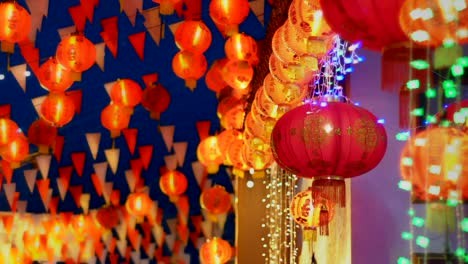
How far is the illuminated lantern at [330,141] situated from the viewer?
381 cm

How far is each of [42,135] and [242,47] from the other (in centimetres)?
316

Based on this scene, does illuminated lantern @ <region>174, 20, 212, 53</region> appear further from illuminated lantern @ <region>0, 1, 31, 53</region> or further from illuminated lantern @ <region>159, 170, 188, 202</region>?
illuminated lantern @ <region>159, 170, 188, 202</region>

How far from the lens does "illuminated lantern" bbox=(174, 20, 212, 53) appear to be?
251 inches

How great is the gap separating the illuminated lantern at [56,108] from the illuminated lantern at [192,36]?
5.10 feet

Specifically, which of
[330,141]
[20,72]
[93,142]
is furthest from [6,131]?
[330,141]

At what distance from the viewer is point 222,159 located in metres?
8.29

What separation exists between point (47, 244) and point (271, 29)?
930 cm

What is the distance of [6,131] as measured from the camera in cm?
829

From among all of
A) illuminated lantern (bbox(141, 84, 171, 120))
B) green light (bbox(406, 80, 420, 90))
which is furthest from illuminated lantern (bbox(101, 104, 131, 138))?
green light (bbox(406, 80, 420, 90))

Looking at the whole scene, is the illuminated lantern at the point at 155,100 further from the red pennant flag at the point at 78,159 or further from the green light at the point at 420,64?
the green light at the point at 420,64

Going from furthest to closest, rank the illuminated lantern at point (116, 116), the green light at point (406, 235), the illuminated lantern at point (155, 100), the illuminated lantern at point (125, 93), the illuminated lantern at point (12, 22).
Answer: the illuminated lantern at point (155, 100)
the illuminated lantern at point (116, 116)
the illuminated lantern at point (125, 93)
the illuminated lantern at point (12, 22)
the green light at point (406, 235)

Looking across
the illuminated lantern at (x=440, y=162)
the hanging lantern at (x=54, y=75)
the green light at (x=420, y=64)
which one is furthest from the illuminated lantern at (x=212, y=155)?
the green light at (x=420, y=64)

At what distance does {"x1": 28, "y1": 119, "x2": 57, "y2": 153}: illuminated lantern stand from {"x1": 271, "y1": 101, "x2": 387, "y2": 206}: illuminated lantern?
5.26 meters

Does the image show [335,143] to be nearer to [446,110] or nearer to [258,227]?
[446,110]
